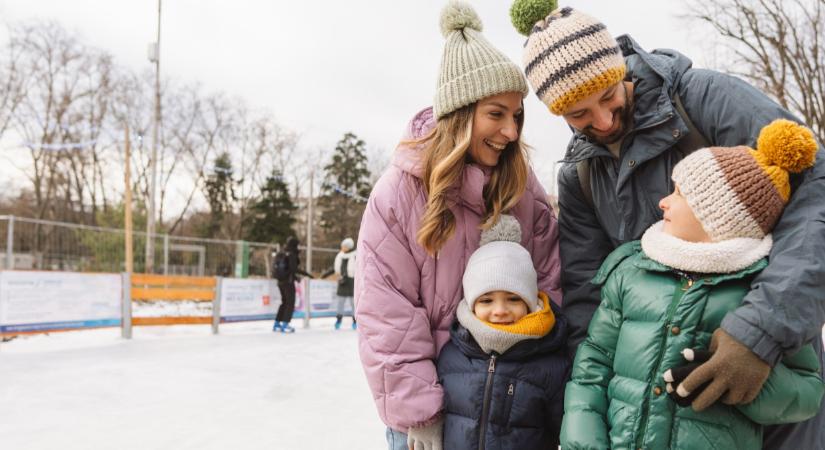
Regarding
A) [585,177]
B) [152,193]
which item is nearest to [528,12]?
[585,177]

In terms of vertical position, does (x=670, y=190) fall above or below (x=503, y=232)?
above

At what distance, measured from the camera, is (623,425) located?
4.51 ft

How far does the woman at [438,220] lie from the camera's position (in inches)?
65.3

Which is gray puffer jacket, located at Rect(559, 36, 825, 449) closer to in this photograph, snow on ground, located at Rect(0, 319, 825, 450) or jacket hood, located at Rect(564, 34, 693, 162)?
jacket hood, located at Rect(564, 34, 693, 162)

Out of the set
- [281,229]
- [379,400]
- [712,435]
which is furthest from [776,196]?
[281,229]

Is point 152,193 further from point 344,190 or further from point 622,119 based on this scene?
point 344,190

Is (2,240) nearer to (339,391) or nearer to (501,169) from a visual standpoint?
(339,391)

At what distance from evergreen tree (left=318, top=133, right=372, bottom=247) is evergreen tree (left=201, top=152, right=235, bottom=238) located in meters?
5.25

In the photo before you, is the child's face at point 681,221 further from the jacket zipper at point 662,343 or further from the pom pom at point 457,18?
the pom pom at point 457,18

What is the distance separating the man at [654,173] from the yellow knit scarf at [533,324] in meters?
0.09

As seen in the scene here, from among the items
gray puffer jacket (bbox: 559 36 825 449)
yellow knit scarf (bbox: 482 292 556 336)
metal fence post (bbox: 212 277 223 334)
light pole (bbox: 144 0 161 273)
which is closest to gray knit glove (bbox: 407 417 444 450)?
yellow knit scarf (bbox: 482 292 556 336)

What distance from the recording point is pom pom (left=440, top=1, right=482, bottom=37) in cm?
199

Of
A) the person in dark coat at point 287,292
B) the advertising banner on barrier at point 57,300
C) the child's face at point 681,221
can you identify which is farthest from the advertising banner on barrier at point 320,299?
the child's face at point 681,221

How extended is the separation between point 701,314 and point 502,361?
0.53 m
